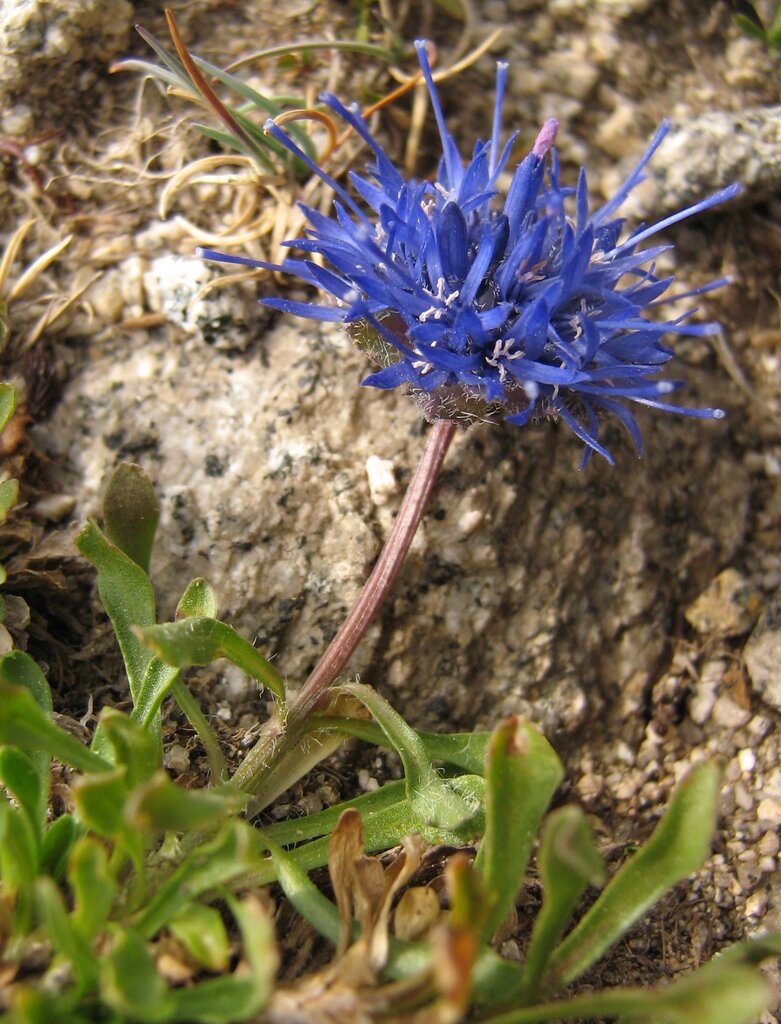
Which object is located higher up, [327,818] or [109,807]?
[109,807]

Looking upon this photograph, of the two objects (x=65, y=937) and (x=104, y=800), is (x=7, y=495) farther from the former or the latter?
(x=65, y=937)

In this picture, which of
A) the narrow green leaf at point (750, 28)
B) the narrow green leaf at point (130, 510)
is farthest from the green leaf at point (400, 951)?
the narrow green leaf at point (750, 28)

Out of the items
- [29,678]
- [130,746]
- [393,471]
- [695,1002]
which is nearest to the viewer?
[695,1002]

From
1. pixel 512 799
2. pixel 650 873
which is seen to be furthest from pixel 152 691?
pixel 650 873

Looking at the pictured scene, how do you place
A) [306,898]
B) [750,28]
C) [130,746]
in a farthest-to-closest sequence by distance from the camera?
[750,28] < [306,898] < [130,746]

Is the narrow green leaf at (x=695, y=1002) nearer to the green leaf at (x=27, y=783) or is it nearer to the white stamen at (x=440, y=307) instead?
the green leaf at (x=27, y=783)

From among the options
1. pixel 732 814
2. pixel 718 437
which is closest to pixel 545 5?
pixel 718 437
